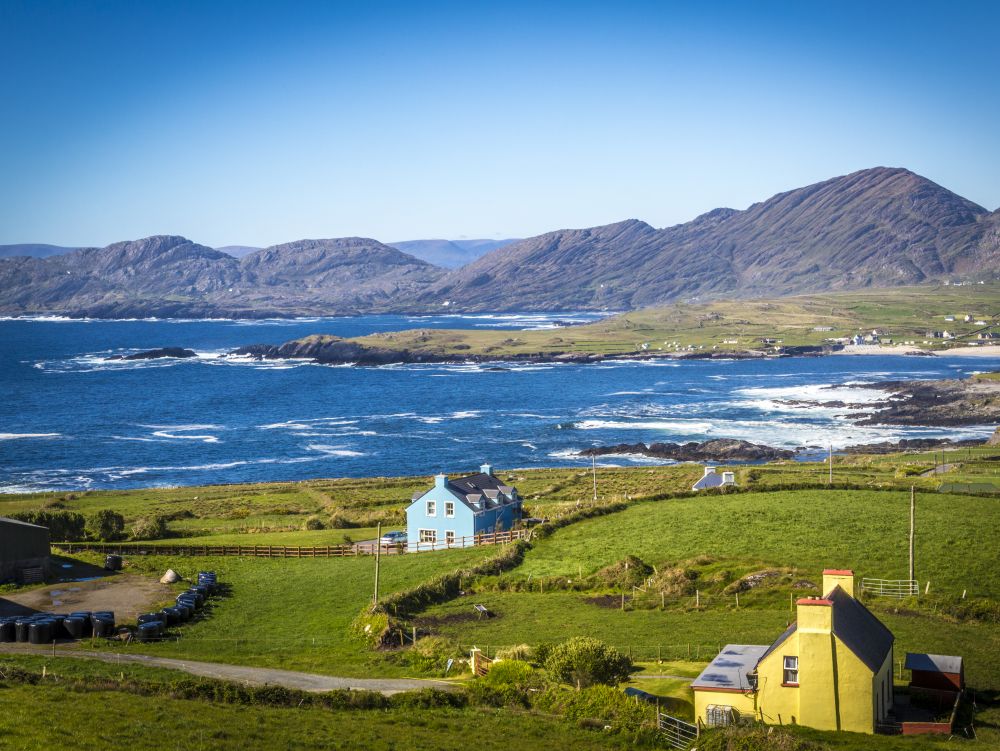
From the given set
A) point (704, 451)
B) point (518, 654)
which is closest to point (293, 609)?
point (518, 654)

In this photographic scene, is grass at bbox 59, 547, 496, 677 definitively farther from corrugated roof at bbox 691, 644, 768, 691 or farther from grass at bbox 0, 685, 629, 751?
corrugated roof at bbox 691, 644, 768, 691

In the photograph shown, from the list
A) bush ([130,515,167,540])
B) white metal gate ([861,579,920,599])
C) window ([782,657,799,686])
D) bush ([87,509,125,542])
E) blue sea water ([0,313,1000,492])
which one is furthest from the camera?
blue sea water ([0,313,1000,492])

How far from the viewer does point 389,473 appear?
89312 millimetres

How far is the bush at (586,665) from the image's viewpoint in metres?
25.9

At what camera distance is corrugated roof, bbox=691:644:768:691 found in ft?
76.4

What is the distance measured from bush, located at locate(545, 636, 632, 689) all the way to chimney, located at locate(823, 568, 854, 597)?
525cm

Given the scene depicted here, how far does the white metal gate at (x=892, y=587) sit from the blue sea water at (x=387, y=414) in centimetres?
5421

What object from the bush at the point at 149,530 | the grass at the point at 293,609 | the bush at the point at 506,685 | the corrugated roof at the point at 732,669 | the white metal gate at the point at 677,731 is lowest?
the bush at the point at 149,530

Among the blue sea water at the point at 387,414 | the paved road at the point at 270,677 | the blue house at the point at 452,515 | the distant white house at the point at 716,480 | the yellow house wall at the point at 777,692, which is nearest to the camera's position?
the yellow house wall at the point at 777,692

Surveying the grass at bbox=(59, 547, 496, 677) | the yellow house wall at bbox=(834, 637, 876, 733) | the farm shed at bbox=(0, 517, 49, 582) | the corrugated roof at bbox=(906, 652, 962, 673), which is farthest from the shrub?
the farm shed at bbox=(0, 517, 49, 582)

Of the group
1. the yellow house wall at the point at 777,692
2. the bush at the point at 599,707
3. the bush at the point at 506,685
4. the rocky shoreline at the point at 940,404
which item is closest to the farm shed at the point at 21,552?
the bush at the point at 506,685

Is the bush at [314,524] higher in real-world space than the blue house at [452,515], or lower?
lower

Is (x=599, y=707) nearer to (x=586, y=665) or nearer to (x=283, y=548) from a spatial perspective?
(x=586, y=665)

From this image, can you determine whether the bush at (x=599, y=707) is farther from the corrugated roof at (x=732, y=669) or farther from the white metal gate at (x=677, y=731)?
the corrugated roof at (x=732, y=669)
